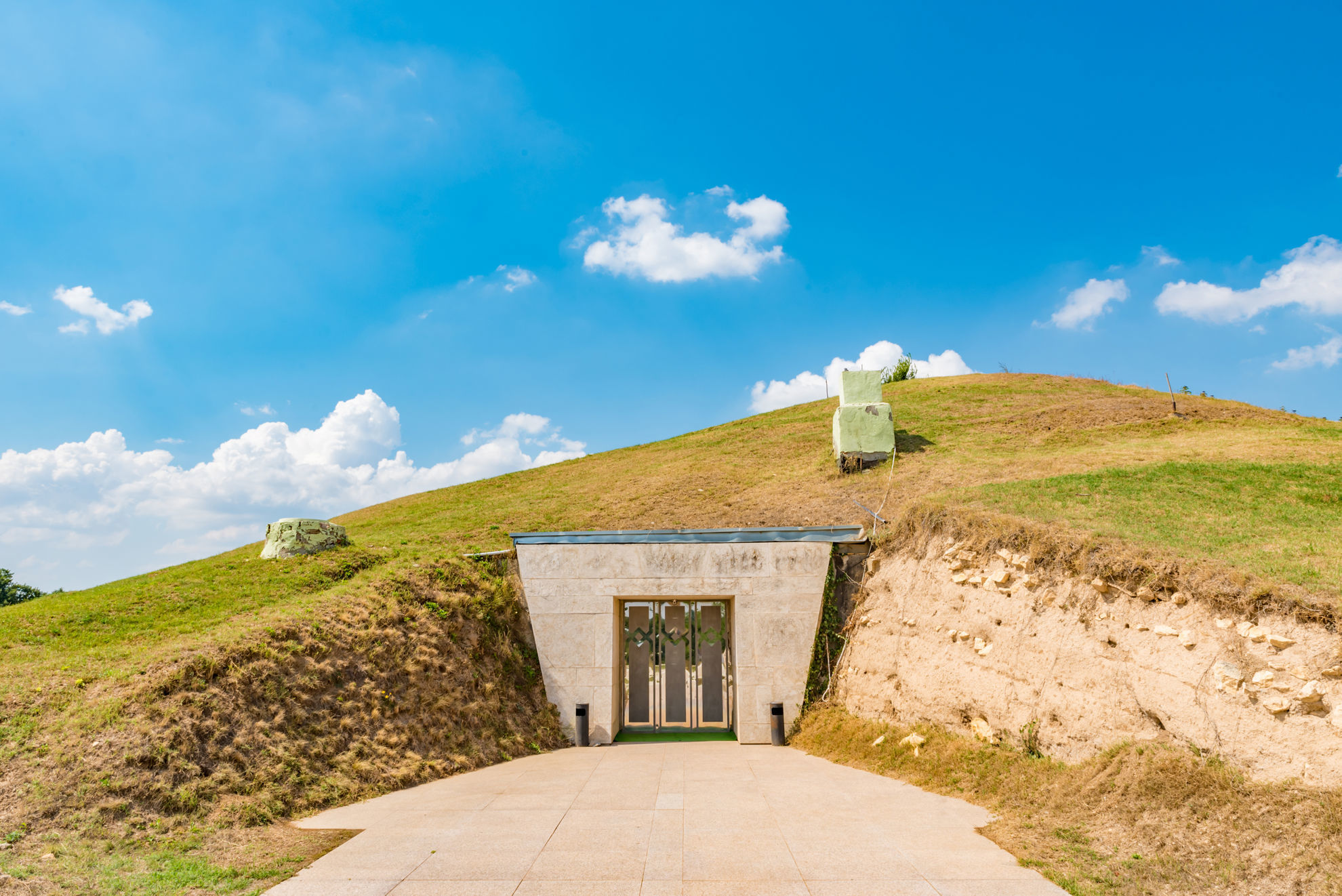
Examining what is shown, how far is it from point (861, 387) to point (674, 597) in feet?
43.8

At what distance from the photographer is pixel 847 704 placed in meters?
13.8

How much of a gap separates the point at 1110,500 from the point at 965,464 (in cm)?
834

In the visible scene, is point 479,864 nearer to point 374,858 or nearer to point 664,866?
point 374,858

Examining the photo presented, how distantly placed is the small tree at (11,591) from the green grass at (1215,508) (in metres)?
45.2

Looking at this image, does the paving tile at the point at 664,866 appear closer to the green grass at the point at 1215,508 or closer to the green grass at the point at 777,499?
the green grass at the point at 777,499

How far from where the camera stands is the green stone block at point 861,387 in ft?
81.4

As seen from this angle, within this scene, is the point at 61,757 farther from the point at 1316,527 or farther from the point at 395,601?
the point at 1316,527

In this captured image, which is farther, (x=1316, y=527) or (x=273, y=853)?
(x=1316, y=527)

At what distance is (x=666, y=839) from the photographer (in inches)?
311

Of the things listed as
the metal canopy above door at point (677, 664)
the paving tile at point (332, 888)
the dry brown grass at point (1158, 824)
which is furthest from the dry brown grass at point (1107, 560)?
the paving tile at point (332, 888)

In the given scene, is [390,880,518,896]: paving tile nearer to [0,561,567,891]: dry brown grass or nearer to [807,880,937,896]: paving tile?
[0,561,567,891]: dry brown grass

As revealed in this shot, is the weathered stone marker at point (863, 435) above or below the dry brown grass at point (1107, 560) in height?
above

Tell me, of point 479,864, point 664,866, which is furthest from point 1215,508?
point 479,864

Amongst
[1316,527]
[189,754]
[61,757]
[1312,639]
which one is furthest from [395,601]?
[1316,527]
